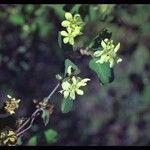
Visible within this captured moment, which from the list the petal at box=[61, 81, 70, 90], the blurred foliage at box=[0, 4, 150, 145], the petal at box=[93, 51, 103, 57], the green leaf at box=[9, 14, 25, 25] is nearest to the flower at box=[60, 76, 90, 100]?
the petal at box=[61, 81, 70, 90]

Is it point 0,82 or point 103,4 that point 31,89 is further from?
point 103,4

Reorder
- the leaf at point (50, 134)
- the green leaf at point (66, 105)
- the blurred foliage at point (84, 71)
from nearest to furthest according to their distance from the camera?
the green leaf at point (66, 105)
the leaf at point (50, 134)
the blurred foliage at point (84, 71)

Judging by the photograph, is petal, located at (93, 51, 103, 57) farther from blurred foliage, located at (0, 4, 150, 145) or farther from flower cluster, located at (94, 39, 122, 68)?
blurred foliage, located at (0, 4, 150, 145)

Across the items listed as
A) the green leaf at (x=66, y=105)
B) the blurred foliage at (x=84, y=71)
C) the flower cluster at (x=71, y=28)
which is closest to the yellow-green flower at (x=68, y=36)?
the flower cluster at (x=71, y=28)

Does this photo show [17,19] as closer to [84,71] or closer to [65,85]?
[84,71]

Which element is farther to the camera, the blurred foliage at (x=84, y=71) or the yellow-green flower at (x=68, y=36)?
the blurred foliage at (x=84, y=71)

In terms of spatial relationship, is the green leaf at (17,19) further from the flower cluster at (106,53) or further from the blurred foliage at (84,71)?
the flower cluster at (106,53)

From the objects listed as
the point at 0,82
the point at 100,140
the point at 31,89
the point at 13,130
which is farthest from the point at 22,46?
the point at 13,130
